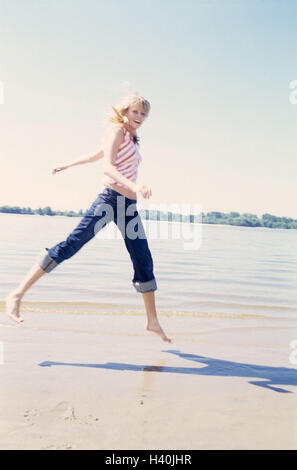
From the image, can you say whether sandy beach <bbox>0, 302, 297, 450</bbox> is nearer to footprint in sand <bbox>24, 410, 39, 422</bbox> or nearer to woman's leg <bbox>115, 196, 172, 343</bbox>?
footprint in sand <bbox>24, 410, 39, 422</bbox>

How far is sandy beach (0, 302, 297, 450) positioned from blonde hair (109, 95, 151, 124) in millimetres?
1753

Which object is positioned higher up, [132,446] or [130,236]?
[130,236]

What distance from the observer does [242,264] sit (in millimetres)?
12273

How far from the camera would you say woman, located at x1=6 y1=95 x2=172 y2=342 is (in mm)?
3609

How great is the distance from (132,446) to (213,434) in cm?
41

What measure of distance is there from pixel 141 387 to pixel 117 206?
131 cm

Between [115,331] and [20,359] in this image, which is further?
[115,331]

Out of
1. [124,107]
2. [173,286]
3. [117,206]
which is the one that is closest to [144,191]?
[117,206]

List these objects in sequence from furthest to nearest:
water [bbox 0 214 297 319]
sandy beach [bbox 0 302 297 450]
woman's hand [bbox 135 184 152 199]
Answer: water [bbox 0 214 297 319], woman's hand [bbox 135 184 152 199], sandy beach [bbox 0 302 297 450]

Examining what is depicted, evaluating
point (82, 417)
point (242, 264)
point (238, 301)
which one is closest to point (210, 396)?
point (82, 417)

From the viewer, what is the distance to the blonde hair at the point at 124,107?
3.72 metres

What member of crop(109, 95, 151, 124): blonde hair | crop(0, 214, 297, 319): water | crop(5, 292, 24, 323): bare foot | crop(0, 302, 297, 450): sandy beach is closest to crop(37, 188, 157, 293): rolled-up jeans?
crop(5, 292, 24, 323): bare foot

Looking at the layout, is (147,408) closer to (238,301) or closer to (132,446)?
(132,446)

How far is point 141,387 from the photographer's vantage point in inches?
117
